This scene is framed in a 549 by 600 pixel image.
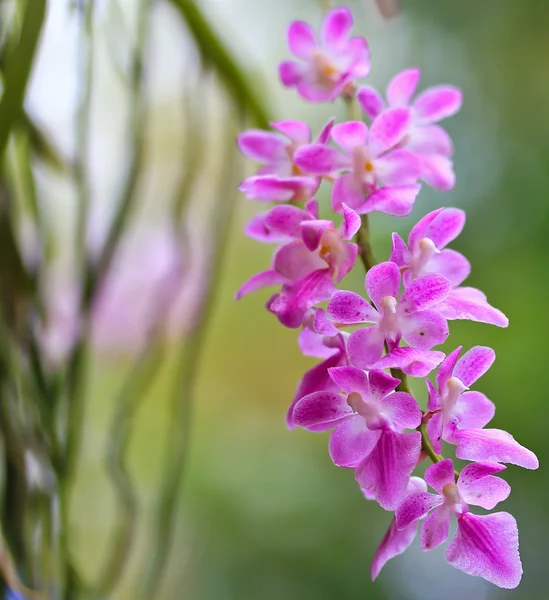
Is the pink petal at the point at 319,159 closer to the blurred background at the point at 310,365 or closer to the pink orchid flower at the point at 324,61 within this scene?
the pink orchid flower at the point at 324,61

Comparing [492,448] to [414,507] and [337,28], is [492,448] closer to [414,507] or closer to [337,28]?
[414,507]

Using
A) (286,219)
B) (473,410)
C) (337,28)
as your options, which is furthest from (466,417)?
(337,28)

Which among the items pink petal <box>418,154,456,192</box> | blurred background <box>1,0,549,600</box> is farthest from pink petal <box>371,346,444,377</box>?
blurred background <box>1,0,549,600</box>

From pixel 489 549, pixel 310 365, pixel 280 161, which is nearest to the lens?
pixel 489 549

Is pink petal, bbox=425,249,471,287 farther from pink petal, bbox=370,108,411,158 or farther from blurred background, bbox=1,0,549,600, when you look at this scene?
blurred background, bbox=1,0,549,600

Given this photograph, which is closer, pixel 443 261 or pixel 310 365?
pixel 443 261

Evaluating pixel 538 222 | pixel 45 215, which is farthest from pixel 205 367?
pixel 45 215
